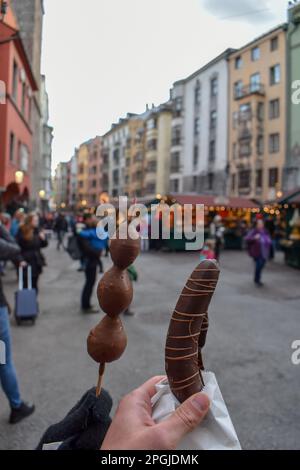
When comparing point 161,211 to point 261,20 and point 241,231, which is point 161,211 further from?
point 241,231

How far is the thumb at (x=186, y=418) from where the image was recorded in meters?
0.68

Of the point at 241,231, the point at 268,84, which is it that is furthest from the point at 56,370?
the point at 268,84

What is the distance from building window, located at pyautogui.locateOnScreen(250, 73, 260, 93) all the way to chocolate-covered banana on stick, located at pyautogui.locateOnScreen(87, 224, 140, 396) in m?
33.3

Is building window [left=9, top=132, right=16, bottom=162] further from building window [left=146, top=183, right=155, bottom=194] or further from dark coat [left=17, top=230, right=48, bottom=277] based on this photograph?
building window [left=146, top=183, right=155, bottom=194]

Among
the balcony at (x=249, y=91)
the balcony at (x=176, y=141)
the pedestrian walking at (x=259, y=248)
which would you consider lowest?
the pedestrian walking at (x=259, y=248)

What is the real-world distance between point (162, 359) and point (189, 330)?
4341 mm

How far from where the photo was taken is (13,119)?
1268cm

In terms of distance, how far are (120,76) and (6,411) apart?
11.8 ft

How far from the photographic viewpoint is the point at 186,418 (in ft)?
2.26

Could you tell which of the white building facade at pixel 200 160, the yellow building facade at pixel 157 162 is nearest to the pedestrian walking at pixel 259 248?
the white building facade at pixel 200 160

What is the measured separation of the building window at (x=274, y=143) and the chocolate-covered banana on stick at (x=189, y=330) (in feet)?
102

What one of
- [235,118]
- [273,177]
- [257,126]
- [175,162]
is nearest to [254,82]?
[235,118]

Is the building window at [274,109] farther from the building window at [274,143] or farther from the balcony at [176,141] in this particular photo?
the balcony at [176,141]
